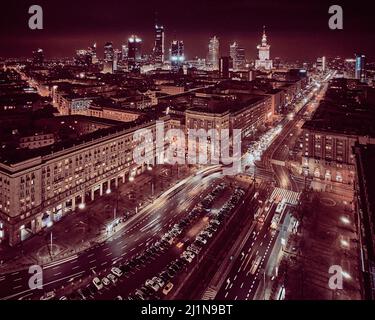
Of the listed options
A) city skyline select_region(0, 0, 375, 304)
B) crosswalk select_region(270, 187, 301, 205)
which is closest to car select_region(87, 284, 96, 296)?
city skyline select_region(0, 0, 375, 304)

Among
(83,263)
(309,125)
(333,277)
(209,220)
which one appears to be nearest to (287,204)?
(209,220)

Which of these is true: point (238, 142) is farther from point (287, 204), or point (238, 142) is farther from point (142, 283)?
point (142, 283)

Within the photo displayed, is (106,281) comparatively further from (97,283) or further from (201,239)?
(201,239)

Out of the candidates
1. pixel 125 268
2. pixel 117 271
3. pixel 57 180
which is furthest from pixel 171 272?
pixel 57 180

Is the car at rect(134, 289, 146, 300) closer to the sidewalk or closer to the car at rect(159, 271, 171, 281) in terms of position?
the car at rect(159, 271, 171, 281)

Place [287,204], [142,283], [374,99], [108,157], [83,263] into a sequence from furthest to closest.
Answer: [374,99] < [108,157] < [287,204] < [83,263] < [142,283]

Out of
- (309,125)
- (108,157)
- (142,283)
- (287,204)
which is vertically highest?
(309,125)
